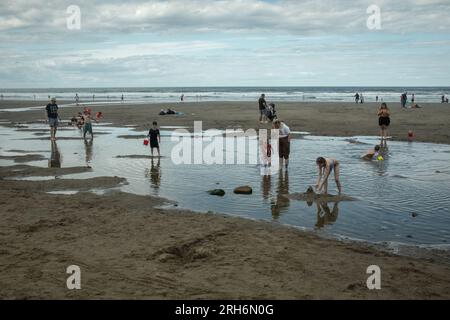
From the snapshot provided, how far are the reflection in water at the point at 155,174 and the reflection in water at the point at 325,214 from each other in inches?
183

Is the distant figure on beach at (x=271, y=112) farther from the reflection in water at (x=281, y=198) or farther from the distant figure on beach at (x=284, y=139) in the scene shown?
the reflection in water at (x=281, y=198)

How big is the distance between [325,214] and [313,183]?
3090mm

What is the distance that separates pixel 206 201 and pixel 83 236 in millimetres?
3779

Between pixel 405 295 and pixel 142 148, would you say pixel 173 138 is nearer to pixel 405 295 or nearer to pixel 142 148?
pixel 142 148

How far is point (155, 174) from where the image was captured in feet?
48.5

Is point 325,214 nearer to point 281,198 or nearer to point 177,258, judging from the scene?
point 281,198

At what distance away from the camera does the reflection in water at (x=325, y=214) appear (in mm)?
9641

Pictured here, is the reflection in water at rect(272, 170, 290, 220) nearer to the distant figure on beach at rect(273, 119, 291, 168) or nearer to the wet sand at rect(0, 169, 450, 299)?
the wet sand at rect(0, 169, 450, 299)

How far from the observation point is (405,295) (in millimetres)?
6074

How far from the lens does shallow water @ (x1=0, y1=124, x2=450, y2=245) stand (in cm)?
958

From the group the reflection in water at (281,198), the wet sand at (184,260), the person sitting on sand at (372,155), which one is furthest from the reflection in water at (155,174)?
the person sitting on sand at (372,155)

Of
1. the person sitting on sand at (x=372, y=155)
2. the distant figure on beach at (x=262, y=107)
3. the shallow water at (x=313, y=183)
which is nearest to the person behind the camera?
the shallow water at (x=313, y=183)

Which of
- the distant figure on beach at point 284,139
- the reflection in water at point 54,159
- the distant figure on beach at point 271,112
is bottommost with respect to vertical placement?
the reflection in water at point 54,159
